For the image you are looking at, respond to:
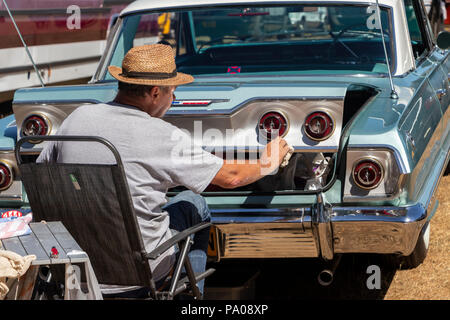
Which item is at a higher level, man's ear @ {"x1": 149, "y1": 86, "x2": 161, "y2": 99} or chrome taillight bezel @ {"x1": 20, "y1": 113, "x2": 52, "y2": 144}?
man's ear @ {"x1": 149, "y1": 86, "x2": 161, "y2": 99}

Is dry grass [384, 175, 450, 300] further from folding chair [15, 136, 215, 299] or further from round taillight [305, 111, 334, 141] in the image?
folding chair [15, 136, 215, 299]

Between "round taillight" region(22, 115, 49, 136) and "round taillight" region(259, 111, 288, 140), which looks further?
"round taillight" region(22, 115, 49, 136)

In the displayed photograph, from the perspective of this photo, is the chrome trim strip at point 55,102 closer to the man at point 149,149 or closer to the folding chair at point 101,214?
the man at point 149,149

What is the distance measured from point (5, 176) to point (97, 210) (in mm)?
1316

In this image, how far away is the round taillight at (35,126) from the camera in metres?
3.93

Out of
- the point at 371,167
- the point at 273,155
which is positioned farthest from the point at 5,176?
the point at 371,167

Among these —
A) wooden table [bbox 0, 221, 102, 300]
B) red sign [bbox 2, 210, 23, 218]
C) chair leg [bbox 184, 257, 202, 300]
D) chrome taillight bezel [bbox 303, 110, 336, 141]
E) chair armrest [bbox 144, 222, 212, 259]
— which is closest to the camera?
wooden table [bbox 0, 221, 102, 300]

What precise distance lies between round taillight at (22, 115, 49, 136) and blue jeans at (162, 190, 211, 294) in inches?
34.5

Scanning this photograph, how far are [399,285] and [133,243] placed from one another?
1982 millimetres

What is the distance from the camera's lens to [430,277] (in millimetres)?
4379

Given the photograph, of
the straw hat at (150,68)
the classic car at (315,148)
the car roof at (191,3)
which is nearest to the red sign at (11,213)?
the classic car at (315,148)

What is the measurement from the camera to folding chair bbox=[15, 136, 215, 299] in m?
2.85

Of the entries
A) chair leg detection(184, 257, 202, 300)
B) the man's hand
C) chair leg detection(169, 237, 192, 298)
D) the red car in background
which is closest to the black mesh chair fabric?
chair leg detection(169, 237, 192, 298)

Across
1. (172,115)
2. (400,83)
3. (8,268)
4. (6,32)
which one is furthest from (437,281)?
(6,32)
